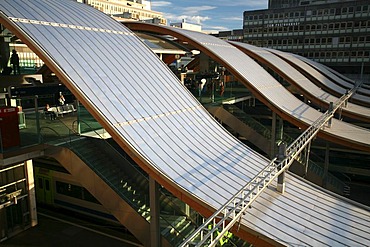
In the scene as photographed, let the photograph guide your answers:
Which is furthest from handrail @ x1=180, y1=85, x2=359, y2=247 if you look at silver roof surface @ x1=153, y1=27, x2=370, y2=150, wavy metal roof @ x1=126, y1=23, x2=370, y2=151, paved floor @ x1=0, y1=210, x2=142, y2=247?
silver roof surface @ x1=153, y1=27, x2=370, y2=150

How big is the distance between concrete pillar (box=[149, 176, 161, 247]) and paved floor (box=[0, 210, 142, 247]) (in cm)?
291

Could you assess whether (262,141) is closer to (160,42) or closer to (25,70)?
(160,42)

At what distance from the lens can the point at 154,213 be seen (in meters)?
9.44

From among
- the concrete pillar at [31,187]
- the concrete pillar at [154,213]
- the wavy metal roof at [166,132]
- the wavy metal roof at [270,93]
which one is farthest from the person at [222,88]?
the concrete pillar at [154,213]

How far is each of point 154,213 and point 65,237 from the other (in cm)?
551

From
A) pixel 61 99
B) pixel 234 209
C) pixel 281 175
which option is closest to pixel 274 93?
pixel 281 175

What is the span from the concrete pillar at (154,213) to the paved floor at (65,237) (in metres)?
2.91

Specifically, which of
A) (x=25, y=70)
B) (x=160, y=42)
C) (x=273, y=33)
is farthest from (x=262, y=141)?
(x=273, y=33)

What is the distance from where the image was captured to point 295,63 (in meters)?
31.2

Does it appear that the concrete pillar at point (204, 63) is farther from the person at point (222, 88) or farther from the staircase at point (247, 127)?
the staircase at point (247, 127)

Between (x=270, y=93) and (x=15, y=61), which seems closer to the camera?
(x=15, y=61)

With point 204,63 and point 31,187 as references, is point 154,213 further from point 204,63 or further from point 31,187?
point 204,63

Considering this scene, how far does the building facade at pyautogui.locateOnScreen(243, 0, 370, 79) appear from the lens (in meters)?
45.0

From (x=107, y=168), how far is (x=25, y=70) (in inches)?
405
